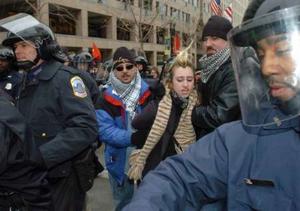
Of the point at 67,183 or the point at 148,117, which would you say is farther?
the point at 148,117

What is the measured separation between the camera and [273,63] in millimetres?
1386

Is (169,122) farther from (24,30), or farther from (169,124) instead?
(24,30)

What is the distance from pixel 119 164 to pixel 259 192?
2596 millimetres

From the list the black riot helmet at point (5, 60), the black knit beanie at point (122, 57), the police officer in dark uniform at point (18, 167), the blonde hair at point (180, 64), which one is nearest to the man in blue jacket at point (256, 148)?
the police officer in dark uniform at point (18, 167)

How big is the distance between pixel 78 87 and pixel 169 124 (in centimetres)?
67

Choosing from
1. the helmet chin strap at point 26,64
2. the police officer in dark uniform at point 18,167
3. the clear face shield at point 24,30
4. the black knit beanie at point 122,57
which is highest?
the clear face shield at point 24,30

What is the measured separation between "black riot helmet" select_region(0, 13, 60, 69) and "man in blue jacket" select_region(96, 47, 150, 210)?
0.82 m

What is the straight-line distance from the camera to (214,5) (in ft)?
53.7

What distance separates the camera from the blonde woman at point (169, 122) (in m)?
3.18

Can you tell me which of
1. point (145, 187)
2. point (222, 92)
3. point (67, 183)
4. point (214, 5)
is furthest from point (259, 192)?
point (214, 5)

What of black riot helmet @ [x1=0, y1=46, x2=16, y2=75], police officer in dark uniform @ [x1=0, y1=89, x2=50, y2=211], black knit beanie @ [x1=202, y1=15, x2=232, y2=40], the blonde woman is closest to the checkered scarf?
the blonde woman

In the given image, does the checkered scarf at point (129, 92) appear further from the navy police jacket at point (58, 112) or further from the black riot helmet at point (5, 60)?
the black riot helmet at point (5, 60)

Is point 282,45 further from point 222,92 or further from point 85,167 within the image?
point 85,167

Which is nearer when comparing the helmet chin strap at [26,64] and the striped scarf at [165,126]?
the helmet chin strap at [26,64]
